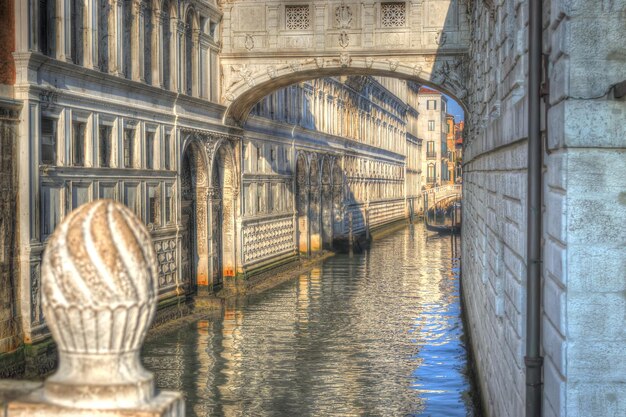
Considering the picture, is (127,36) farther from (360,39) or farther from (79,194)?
A: (360,39)

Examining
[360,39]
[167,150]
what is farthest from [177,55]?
[360,39]

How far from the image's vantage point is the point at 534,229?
575 cm

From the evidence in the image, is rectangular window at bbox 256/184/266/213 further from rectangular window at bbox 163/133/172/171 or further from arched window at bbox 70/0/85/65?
arched window at bbox 70/0/85/65

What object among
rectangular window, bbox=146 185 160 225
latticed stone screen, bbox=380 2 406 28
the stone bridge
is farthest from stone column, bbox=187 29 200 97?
the stone bridge

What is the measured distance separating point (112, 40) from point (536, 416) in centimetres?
1230

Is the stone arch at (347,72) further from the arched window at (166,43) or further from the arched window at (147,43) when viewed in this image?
the arched window at (147,43)

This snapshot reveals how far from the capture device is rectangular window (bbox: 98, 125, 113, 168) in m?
15.9

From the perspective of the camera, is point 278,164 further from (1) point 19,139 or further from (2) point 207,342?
(1) point 19,139

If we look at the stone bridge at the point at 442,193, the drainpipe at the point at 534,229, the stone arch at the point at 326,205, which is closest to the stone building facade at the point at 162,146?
the stone arch at the point at 326,205

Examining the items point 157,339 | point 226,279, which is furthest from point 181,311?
point 226,279

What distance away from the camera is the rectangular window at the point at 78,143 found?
14.7 m

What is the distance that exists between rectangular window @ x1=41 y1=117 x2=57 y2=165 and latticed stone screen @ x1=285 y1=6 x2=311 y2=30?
8315 mm

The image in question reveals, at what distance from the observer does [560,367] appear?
4961mm

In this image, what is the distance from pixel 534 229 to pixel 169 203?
45.5ft
